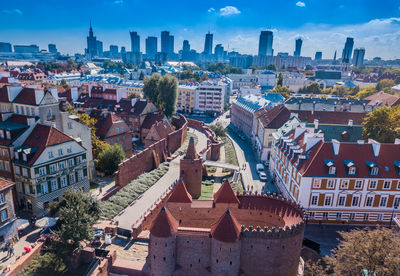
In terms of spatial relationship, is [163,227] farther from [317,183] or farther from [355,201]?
[355,201]

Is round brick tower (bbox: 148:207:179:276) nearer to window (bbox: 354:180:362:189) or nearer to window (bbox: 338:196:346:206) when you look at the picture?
window (bbox: 338:196:346:206)

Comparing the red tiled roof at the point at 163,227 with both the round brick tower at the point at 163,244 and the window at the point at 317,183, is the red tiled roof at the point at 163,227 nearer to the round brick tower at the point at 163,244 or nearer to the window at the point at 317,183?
the round brick tower at the point at 163,244

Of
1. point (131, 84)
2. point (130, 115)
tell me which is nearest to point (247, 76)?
point (131, 84)

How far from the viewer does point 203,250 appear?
93.6ft

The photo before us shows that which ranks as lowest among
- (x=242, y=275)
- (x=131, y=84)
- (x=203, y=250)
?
(x=242, y=275)

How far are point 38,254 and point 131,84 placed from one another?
357 ft

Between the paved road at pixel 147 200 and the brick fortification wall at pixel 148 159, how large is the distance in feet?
11.5

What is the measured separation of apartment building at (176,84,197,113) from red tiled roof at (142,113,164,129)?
165ft

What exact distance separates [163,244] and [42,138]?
22.8 meters

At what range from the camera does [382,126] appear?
2183 inches

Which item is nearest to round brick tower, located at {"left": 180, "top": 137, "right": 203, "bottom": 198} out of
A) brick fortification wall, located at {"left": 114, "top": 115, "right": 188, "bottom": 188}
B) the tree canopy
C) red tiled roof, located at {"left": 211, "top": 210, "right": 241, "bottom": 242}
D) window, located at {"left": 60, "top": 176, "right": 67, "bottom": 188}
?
brick fortification wall, located at {"left": 114, "top": 115, "right": 188, "bottom": 188}

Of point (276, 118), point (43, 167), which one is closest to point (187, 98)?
point (276, 118)

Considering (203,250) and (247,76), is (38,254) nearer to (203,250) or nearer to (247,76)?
(203,250)

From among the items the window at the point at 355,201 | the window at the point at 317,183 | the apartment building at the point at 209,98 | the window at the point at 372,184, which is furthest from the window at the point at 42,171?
the apartment building at the point at 209,98
